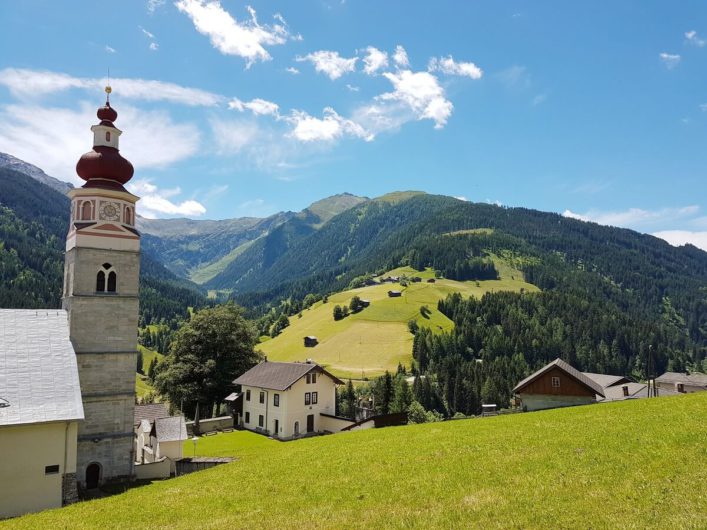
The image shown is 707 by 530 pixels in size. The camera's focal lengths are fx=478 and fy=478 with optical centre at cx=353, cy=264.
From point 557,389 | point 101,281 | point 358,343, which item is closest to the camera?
point 101,281

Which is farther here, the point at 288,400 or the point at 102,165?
the point at 288,400

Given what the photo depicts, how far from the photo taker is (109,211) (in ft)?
113

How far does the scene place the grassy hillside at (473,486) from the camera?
12086mm

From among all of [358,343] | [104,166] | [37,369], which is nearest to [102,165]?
[104,166]

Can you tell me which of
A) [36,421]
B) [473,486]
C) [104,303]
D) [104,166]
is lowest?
[473,486]

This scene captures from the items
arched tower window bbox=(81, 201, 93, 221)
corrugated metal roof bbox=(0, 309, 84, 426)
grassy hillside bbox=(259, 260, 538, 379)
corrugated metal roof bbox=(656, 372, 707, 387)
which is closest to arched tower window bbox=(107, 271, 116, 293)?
corrugated metal roof bbox=(0, 309, 84, 426)

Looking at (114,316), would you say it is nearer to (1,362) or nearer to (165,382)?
(1,362)

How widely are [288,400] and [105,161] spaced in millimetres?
34290

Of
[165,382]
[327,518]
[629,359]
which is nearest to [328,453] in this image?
[327,518]

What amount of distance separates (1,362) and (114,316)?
23.4ft

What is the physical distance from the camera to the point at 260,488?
20.0 m

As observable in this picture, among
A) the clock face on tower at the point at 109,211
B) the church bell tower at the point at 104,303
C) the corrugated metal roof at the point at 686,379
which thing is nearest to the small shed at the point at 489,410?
the church bell tower at the point at 104,303

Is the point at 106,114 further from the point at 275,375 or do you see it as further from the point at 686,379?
the point at 686,379

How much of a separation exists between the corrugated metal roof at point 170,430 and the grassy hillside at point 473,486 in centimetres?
1574
